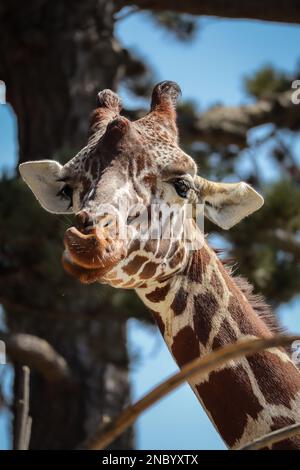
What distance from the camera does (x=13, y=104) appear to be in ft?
29.0

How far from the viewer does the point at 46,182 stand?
3.73m

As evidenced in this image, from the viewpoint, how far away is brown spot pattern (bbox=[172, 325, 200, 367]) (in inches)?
135

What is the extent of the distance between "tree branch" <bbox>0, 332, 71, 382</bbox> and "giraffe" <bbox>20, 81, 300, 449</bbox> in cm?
327

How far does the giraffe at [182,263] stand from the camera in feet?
10.5

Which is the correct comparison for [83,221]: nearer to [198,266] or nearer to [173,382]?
[198,266]

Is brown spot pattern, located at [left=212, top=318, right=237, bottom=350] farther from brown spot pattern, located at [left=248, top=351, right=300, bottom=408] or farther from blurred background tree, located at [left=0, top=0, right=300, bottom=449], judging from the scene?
blurred background tree, located at [left=0, top=0, right=300, bottom=449]

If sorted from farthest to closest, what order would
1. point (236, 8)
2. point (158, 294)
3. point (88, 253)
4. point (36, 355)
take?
point (36, 355) < point (236, 8) < point (158, 294) < point (88, 253)

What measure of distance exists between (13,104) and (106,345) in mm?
2358

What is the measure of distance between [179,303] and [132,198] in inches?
19.2

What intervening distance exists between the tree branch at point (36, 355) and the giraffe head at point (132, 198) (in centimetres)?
320

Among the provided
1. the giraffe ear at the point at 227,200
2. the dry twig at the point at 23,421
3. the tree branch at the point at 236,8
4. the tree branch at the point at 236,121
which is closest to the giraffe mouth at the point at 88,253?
the dry twig at the point at 23,421

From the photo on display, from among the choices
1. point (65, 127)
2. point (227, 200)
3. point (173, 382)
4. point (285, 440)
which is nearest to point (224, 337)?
point (285, 440)
